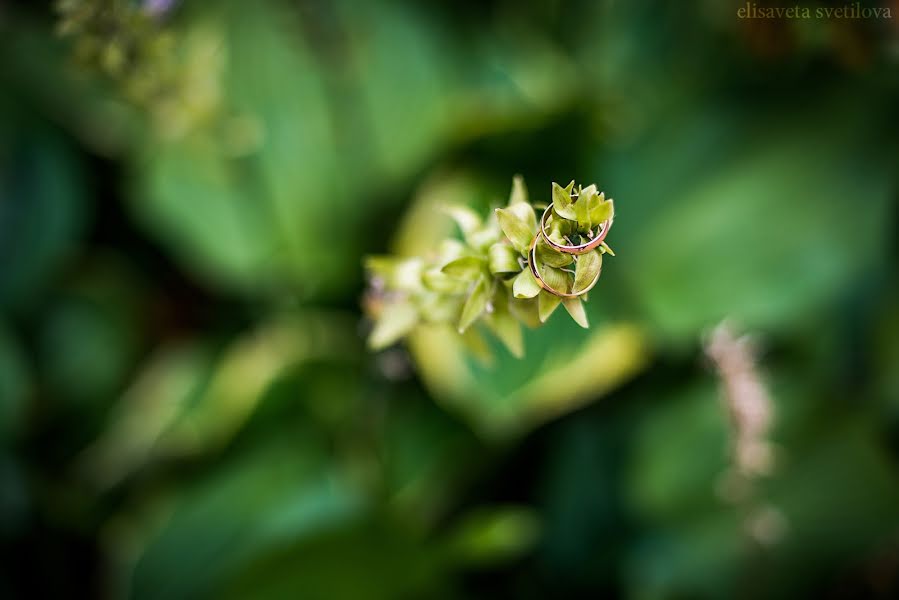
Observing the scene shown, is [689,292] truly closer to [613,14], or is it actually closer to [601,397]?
[601,397]

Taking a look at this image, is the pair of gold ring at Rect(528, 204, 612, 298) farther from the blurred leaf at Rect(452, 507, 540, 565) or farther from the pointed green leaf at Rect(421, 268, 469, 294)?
the blurred leaf at Rect(452, 507, 540, 565)

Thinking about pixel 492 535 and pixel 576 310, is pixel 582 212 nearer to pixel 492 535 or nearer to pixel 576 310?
pixel 576 310

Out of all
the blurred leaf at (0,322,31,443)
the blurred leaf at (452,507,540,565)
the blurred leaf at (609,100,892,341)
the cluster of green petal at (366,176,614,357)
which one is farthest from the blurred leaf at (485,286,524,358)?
the blurred leaf at (0,322,31,443)

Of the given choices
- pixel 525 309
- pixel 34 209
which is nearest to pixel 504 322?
pixel 525 309

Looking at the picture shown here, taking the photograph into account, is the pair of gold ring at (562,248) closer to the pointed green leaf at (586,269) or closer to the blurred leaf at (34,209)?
the pointed green leaf at (586,269)

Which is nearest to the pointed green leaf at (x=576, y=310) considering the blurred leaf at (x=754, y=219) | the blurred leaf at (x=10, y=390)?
the blurred leaf at (x=754, y=219)
